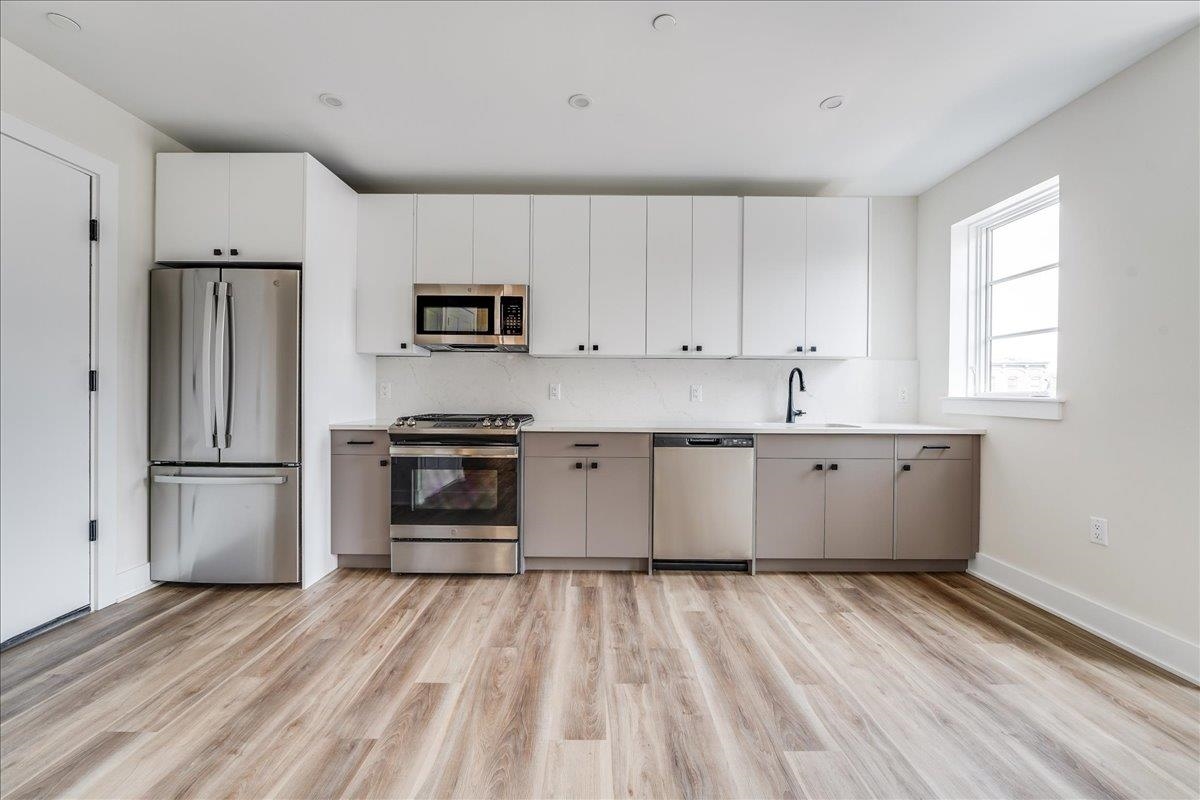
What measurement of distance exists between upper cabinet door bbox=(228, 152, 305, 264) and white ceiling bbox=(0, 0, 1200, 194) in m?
0.20

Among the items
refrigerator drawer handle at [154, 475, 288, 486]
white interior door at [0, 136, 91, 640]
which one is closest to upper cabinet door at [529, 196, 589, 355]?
refrigerator drawer handle at [154, 475, 288, 486]

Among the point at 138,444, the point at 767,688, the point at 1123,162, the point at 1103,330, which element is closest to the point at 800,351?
the point at 1103,330

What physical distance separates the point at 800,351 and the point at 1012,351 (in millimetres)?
1186

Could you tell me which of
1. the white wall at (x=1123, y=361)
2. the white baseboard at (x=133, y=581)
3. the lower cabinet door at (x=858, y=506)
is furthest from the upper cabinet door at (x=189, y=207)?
the white wall at (x=1123, y=361)

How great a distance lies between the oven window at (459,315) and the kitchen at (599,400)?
0.02 m

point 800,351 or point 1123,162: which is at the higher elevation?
point 1123,162

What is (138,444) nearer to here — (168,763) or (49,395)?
(49,395)

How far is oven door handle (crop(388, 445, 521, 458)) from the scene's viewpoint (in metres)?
3.00

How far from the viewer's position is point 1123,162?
226 centimetres

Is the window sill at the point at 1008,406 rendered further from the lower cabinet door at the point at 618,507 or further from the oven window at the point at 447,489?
the oven window at the point at 447,489

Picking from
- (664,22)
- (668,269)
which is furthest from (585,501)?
(664,22)

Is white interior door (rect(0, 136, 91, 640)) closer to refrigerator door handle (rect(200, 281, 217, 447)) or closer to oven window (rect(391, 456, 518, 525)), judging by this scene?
refrigerator door handle (rect(200, 281, 217, 447))

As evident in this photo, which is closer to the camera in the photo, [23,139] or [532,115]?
[23,139]

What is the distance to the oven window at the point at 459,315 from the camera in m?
3.25
